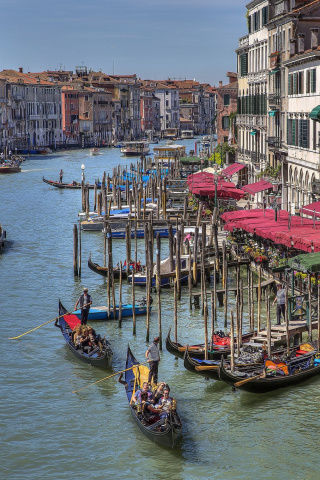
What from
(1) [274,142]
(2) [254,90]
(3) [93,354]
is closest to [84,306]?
(3) [93,354]

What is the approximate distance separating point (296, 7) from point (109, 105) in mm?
83053

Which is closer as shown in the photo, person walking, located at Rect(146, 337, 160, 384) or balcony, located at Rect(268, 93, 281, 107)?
person walking, located at Rect(146, 337, 160, 384)

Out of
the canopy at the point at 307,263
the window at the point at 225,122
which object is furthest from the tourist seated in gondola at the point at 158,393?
the window at the point at 225,122

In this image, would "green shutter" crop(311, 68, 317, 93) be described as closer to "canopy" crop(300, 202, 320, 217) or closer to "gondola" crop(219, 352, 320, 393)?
"canopy" crop(300, 202, 320, 217)

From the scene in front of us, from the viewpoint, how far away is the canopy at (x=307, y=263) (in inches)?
611

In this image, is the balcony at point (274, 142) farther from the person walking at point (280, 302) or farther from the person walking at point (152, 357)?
the person walking at point (152, 357)

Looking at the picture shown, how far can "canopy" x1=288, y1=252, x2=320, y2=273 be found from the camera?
15.5 m

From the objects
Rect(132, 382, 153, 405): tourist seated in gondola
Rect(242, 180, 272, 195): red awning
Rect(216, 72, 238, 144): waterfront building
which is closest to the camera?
Rect(132, 382, 153, 405): tourist seated in gondola

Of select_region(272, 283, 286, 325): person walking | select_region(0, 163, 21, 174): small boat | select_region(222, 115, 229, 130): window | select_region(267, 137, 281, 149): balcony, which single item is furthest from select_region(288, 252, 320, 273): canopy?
select_region(0, 163, 21, 174): small boat

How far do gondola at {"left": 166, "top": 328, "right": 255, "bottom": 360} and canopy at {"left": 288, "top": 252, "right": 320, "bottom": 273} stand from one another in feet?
4.52

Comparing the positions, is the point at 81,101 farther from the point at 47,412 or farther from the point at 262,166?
the point at 47,412

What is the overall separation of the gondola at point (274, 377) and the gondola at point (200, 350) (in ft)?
3.71

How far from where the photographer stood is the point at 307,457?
12.1 metres

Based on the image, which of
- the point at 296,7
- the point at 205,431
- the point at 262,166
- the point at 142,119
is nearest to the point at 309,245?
the point at 205,431
